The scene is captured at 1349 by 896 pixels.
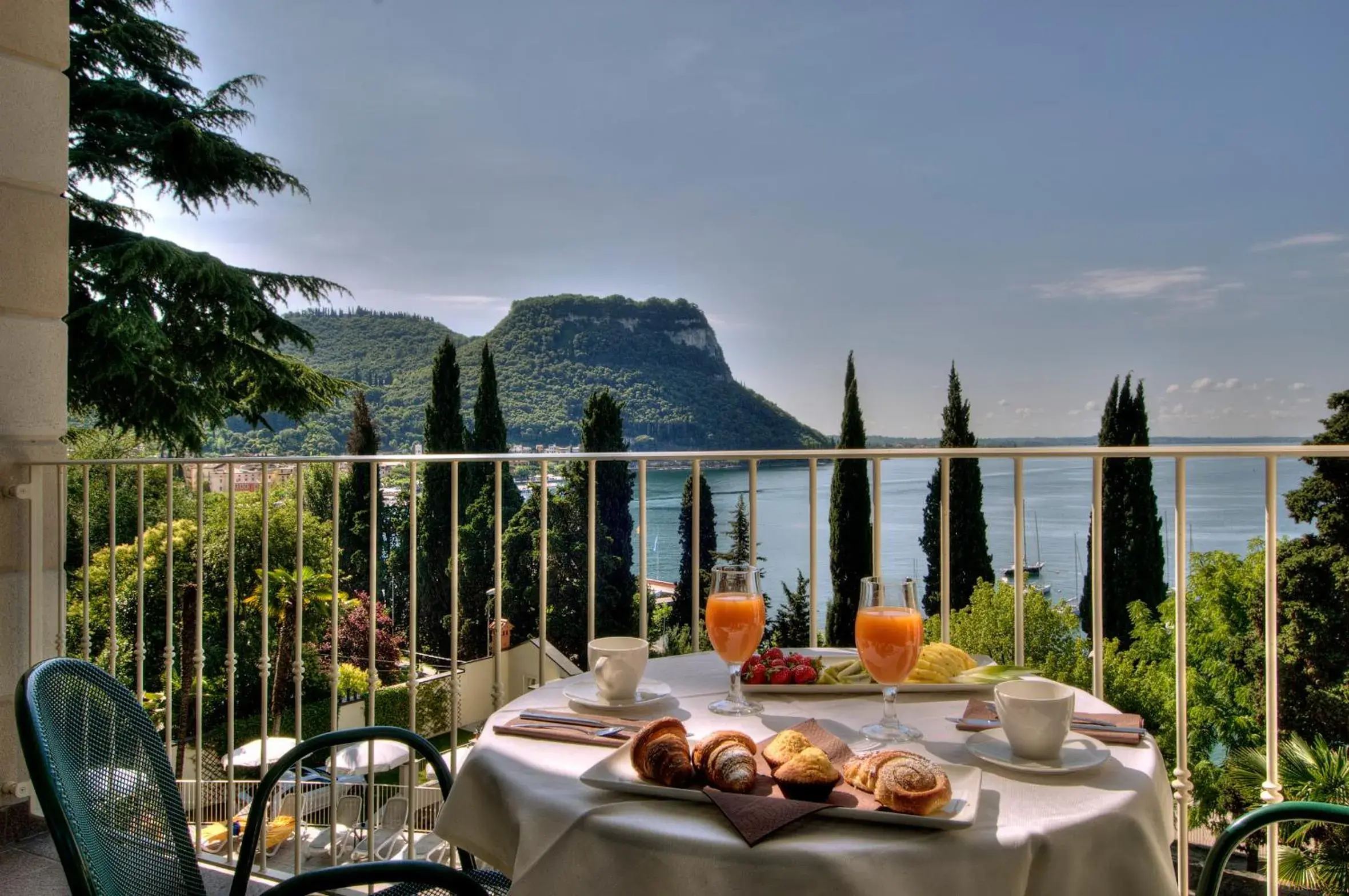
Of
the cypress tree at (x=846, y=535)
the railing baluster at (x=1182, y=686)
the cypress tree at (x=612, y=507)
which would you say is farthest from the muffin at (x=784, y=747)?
the cypress tree at (x=612, y=507)

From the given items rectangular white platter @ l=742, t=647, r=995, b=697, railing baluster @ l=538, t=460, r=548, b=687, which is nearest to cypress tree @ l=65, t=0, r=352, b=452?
railing baluster @ l=538, t=460, r=548, b=687

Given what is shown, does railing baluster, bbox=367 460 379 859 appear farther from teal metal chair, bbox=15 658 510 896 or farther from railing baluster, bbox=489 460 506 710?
teal metal chair, bbox=15 658 510 896

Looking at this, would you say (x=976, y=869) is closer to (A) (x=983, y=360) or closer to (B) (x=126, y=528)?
(B) (x=126, y=528)

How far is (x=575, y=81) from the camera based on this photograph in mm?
35406

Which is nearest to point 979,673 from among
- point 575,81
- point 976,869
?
point 976,869

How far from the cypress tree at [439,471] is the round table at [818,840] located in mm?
21375

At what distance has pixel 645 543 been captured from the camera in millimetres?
2113

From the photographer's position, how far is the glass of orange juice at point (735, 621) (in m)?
1.00

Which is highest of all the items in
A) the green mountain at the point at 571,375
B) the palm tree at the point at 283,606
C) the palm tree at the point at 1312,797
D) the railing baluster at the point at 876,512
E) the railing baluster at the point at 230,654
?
the green mountain at the point at 571,375

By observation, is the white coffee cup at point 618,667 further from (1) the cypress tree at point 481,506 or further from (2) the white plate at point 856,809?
(1) the cypress tree at point 481,506

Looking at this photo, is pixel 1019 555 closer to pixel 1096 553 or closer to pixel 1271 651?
pixel 1096 553

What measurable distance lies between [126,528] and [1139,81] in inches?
1555

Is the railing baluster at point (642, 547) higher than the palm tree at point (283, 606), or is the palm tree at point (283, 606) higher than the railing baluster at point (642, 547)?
the railing baluster at point (642, 547)

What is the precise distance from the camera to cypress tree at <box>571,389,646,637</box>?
2205 centimetres
